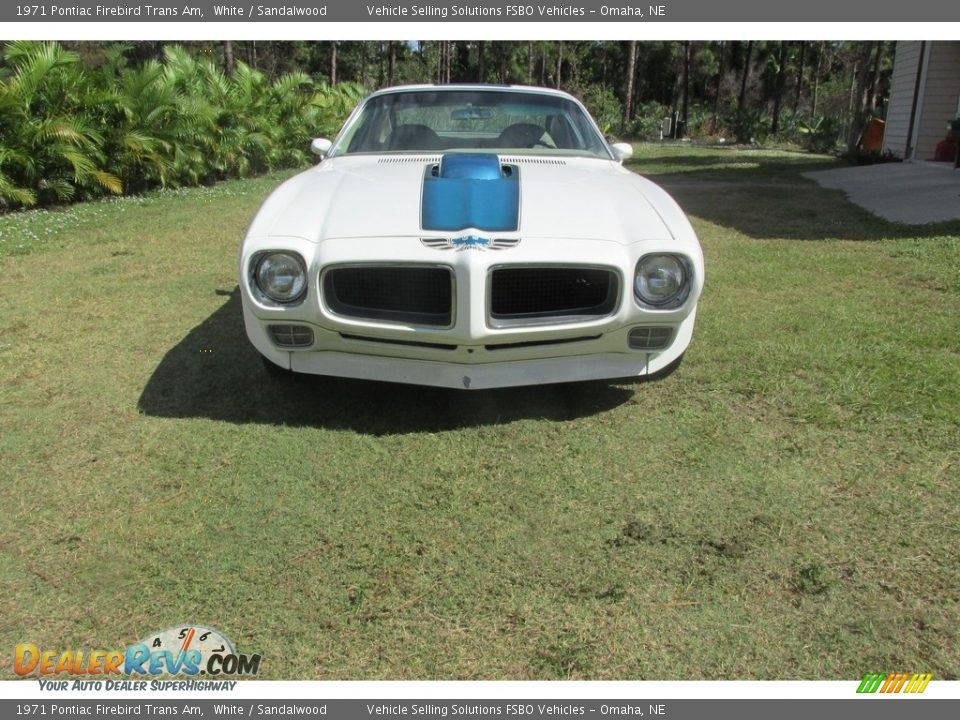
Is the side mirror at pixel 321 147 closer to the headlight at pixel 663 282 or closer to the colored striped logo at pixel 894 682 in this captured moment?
the headlight at pixel 663 282

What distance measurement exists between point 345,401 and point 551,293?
1.07m

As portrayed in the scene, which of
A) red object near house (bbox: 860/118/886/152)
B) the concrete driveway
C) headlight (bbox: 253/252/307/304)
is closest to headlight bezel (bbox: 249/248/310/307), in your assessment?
headlight (bbox: 253/252/307/304)

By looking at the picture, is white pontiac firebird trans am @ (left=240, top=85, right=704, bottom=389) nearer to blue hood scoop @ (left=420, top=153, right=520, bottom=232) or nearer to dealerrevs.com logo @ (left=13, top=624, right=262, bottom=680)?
blue hood scoop @ (left=420, top=153, right=520, bottom=232)

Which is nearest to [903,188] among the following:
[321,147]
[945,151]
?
[945,151]

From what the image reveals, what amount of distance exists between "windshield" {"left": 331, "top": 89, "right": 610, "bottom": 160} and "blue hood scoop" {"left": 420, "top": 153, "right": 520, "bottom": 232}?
0.96m

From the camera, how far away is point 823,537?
2297mm

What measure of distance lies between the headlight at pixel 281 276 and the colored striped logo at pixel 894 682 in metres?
2.19

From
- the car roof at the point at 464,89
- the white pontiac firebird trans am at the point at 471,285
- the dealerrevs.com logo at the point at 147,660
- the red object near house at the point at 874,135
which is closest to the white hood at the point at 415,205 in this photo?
the white pontiac firebird trans am at the point at 471,285

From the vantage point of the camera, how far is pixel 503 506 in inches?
98.7

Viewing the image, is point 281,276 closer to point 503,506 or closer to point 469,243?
point 469,243

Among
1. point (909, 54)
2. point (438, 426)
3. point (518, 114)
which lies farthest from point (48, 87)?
point (909, 54)

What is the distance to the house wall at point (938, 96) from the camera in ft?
43.2

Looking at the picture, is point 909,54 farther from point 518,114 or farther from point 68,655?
point 68,655

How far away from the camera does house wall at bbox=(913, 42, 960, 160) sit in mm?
13164
